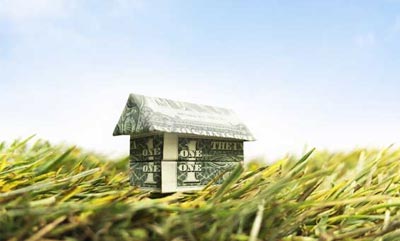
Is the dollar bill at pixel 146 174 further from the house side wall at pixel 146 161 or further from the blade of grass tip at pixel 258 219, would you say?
the blade of grass tip at pixel 258 219

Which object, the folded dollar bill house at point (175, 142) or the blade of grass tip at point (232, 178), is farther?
the folded dollar bill house at point (175, 142)

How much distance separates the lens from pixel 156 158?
159 cm

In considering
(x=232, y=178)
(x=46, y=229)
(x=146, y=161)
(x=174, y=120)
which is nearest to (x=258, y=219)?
(x=232, y=178)

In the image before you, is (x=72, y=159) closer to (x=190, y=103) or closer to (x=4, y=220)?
(x=190, y=103)

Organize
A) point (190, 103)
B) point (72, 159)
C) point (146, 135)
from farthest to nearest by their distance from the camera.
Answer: point (72, 159) → point (190, 103) → point (146, 135)

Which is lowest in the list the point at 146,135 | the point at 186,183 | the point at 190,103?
the point at 186,183

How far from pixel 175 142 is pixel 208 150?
162 millimetres

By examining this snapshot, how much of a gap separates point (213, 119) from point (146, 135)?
0.97 ft

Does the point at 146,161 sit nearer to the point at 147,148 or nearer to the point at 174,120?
the point at 147,148

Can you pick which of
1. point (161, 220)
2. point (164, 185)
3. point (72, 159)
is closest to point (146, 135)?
point (164, 185)

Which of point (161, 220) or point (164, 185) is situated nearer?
point (161, 220)

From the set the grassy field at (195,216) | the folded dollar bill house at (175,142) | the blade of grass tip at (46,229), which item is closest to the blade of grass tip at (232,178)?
the grassy field at (195,216)

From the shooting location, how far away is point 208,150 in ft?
5.48

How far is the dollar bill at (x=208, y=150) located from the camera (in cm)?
161
